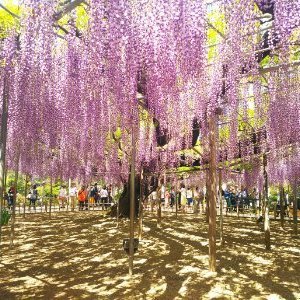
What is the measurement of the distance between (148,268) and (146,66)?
131 inches

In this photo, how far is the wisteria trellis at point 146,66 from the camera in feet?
13.0

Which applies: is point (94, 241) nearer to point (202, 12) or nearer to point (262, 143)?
point (262, 143)

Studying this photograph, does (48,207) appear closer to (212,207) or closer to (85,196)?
(85,196)

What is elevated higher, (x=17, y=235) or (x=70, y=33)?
(x=70, y=33)

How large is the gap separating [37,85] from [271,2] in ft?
11.2

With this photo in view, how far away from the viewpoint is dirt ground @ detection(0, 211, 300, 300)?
4555 millimetres

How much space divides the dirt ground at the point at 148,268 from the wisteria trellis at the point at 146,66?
2303 mm

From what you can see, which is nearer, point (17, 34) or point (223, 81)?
point (17, 34)

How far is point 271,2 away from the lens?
14.5ft

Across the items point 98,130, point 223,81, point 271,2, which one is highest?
point 271,2

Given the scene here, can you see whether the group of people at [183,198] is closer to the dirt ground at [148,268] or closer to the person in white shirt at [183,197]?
the person in white shirt at [183,197]

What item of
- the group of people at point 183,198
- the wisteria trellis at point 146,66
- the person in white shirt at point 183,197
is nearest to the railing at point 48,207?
the group of people at point 183,198

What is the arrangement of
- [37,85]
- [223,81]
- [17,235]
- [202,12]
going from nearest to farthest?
[202,12] → [37,85] → [223,81] → [17,235]

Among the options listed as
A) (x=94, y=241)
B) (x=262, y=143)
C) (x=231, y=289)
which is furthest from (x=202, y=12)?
(x=94, y=241)
